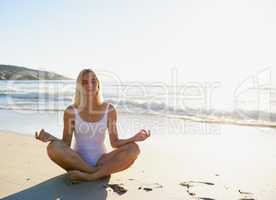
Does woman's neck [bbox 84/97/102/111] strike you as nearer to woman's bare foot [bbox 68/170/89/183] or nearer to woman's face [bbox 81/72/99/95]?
woman's face [bbox 81/72/99/95]

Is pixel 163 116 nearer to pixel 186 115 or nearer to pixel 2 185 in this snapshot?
pixel 186 115

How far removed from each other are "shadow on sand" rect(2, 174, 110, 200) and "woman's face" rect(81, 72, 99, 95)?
991mm

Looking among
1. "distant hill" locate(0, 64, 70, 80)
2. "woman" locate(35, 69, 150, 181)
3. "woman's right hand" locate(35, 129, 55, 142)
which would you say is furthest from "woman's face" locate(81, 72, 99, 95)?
"distant hill" locate(0, 64, 70, 80)

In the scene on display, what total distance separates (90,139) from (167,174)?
1014mm

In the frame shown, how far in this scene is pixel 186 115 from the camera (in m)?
10.9

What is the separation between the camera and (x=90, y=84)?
4047mm

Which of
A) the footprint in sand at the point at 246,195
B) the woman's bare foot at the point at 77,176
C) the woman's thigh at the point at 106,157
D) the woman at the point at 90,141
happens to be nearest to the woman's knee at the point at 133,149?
the woman at the point at 90,141

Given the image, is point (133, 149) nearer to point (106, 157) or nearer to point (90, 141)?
point (106, 157)

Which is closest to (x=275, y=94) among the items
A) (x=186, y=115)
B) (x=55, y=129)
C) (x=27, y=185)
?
(x=186, y=115)

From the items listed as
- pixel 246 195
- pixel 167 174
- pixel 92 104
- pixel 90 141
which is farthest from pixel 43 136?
pixel 246 195

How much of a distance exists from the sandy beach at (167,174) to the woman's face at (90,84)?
0.99 meters

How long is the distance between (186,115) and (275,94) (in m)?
6.19

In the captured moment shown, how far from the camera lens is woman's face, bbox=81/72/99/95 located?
13.1 ft

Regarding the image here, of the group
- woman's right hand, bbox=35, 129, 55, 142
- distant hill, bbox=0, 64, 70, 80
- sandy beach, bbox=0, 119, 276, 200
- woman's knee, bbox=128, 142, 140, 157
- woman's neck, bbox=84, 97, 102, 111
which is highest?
distant hill, bbox=0, 64, 70, 80
